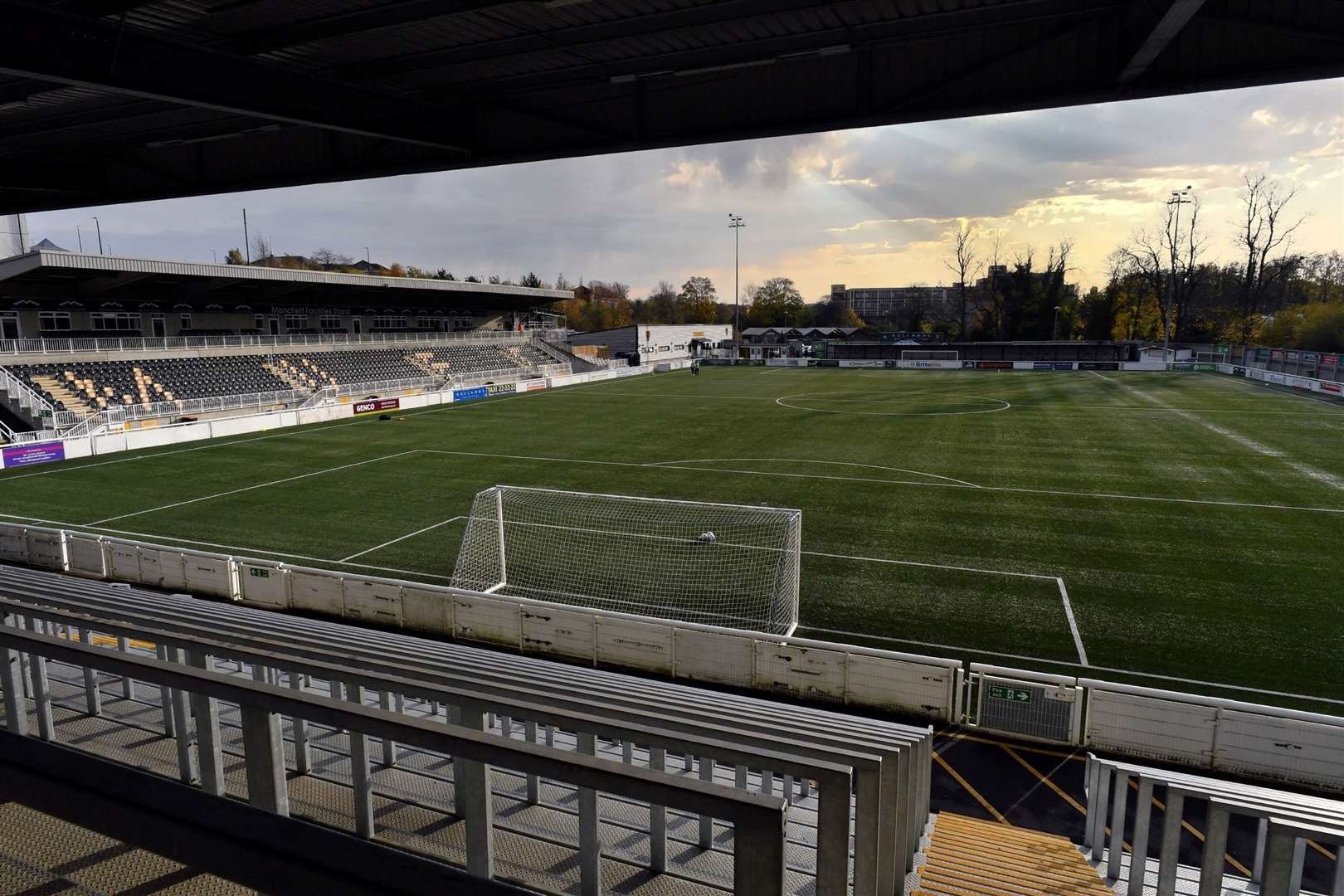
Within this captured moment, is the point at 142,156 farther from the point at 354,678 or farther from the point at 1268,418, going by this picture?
the point at 1268,418

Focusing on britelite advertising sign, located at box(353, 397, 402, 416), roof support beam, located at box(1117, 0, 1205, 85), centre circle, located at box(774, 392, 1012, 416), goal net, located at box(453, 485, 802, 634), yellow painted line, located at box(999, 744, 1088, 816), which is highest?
roof support beam, located at box(1117, 0, 1205, 85)

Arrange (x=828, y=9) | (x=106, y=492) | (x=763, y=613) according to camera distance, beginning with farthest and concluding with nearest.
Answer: (x=106, y=492) → (x=763, y=613) → (x=828, y=9)

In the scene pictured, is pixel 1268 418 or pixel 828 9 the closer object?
pixel 828 9

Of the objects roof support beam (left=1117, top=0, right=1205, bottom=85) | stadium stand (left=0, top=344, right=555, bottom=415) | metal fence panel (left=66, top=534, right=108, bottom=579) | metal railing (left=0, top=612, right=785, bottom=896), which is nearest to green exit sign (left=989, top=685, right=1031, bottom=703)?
roof support beam (left=1117, top=0, right=1205, bottom=85)

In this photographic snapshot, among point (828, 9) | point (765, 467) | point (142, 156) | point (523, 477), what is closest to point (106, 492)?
point (523, 477)

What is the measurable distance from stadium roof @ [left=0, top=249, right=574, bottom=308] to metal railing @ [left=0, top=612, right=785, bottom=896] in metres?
44.5

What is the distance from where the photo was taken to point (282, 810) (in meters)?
2.84

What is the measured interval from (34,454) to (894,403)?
42155 millimetres

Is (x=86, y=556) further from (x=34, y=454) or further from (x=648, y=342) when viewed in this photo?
(x=648, y=342)

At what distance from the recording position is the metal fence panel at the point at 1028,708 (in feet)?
34.4

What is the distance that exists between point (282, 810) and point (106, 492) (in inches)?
1114

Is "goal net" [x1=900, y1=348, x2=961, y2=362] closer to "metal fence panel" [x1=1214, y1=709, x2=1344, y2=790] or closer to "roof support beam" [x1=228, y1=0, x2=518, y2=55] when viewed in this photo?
"metal fence panel" [x1=1214, y1=709, x2=1344, y2=790]

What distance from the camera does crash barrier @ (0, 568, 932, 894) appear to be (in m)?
2.27

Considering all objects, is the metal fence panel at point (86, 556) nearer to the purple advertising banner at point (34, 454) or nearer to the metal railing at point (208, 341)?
the purple advertising banner at point (34, 454)
